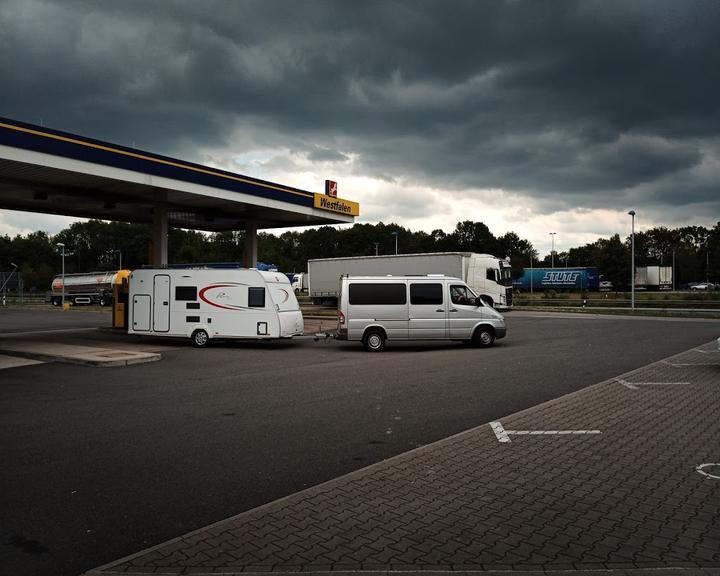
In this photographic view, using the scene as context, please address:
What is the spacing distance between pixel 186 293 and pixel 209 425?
11559mm

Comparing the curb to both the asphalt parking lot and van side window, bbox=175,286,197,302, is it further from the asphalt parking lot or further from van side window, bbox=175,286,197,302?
van side window, bbox=175,286,197,302

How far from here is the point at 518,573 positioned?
12.0 ft

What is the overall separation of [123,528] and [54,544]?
48 centimetres

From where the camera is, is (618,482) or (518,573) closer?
(518,573)

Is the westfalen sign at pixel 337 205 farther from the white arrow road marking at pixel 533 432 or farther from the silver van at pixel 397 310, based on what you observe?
the white arrow road marking at pixel 533 432

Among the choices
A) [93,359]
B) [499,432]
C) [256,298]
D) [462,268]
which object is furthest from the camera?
[462,268]

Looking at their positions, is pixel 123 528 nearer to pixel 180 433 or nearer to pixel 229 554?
pixel 229 554

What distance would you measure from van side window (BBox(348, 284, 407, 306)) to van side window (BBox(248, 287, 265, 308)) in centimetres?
290

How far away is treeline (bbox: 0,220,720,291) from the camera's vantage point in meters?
114

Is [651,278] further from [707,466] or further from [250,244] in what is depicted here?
[707,466]

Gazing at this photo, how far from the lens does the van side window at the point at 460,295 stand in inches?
693

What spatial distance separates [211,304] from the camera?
18.3 m

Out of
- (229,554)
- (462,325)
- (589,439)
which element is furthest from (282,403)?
(462,325)

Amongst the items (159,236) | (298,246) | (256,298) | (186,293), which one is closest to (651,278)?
(159,236)
